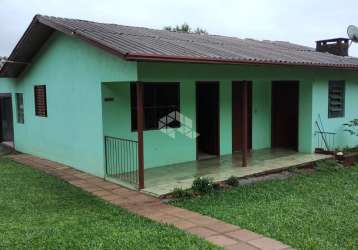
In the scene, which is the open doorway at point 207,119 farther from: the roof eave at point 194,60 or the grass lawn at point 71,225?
the grass lawn at point 71,225

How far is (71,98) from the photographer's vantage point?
9852mm

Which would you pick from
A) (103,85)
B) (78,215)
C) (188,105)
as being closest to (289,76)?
(188,105)

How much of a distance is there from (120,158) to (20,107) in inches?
217

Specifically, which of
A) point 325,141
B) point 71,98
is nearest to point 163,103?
point 71,98

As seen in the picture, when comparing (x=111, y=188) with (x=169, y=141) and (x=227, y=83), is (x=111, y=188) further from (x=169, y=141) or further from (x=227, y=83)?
(x=227, y=83)

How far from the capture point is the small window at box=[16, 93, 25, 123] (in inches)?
506

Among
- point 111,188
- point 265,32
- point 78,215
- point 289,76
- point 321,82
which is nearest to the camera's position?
point 78,215

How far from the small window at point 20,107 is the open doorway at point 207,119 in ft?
18.0

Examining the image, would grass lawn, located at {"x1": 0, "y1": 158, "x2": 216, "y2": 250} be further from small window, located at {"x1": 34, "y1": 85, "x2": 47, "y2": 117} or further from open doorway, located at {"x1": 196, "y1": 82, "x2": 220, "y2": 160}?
open doorway, located at {"x1": 196, "y1": 82, "x2": 220, "y2": 160}

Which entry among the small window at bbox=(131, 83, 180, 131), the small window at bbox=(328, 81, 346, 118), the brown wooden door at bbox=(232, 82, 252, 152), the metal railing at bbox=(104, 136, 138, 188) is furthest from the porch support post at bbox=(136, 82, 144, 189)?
the small window at bbox=(328, 81, 346, 118)

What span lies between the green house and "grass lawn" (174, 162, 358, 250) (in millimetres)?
1101

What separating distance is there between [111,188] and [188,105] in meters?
3.24

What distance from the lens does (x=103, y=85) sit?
8766 millimetres

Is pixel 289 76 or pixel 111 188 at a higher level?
pixel 289 76
